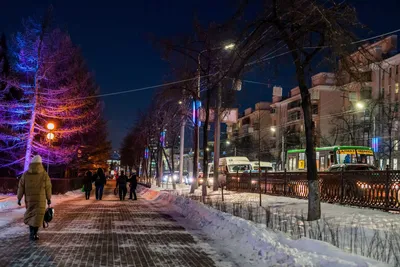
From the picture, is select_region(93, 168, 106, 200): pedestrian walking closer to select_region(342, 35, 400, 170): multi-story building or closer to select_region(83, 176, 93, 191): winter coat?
select_region(83, 176, 93, 191): winter coat

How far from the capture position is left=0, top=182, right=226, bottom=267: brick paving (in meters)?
8.27

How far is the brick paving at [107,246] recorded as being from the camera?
27.1 feet

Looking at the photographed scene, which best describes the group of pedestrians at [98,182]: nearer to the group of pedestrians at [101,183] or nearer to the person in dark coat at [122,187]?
the group of pedestrians at [101,183]

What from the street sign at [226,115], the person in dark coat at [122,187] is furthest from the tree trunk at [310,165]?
the person in dark coat at [122,187]

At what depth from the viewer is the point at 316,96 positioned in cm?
7062

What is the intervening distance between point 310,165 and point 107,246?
239 inches

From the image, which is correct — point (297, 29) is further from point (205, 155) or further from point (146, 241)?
point (205, 155)

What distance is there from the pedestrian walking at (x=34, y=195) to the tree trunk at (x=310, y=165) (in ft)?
22.5

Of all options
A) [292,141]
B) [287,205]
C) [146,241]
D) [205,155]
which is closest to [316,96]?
[292,141]

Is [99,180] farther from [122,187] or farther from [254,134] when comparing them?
[254,134]

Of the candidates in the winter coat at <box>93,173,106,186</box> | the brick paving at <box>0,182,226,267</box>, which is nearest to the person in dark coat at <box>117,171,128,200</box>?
the winter coat at <box>93,173,106,186</box>

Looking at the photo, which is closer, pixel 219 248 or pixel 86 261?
pixel 86 261

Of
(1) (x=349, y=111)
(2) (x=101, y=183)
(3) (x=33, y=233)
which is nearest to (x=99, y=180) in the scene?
(2) (x=101, y=183)

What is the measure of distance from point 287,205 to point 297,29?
285 inches
